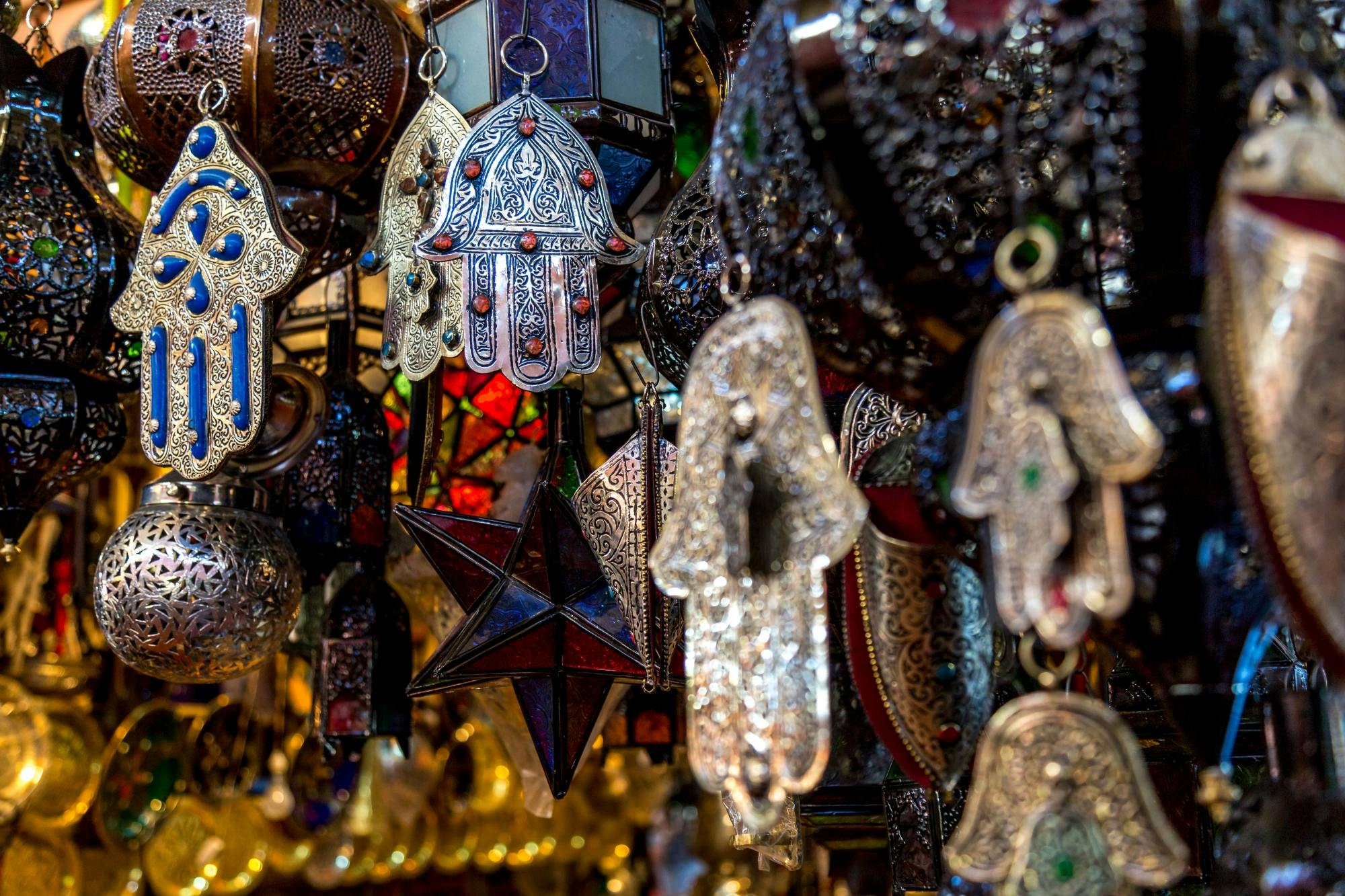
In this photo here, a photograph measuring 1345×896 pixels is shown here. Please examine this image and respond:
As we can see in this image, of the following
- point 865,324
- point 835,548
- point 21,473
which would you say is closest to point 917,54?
point 865,324

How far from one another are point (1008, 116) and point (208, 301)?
738mm

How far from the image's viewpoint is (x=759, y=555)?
34.7 inches

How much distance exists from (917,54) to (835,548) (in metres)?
0.30

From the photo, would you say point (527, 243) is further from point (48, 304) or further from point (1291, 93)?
point (1291, 93)

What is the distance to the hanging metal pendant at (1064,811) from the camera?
→ 2.64 ft

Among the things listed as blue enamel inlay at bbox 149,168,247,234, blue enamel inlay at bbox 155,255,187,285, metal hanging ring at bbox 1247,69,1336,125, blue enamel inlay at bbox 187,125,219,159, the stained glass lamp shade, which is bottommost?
the stained glass lamp shade

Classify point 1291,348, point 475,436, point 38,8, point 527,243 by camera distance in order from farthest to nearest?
point 475,436
point 38,8
point 527,243
point 1291,348

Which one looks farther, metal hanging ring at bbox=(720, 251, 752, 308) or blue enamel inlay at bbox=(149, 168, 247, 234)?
blue enamel inlay at bbox=(149, 168, 247, 234)

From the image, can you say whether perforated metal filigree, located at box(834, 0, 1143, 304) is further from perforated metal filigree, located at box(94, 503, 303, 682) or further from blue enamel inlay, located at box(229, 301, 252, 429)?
perforated metal filigree, located at box(94, 503, 303, 682)

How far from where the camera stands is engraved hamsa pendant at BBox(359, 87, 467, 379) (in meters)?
1.24

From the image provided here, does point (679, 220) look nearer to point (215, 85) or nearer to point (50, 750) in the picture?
point (215, 85)

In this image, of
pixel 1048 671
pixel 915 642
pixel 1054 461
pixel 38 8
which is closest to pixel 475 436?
pixel 38 8

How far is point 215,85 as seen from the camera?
4.40ft

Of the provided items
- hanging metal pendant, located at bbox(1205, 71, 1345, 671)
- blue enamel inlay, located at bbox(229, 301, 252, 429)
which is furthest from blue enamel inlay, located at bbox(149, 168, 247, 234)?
hanging metal pendant, located at bbox(1205, 71, 1345, 671)
